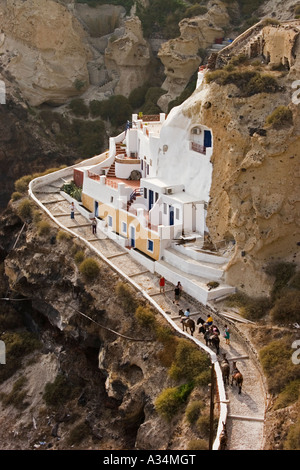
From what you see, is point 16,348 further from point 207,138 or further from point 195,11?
point 195,11

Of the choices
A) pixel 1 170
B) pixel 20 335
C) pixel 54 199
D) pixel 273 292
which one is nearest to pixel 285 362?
pixel 273 292

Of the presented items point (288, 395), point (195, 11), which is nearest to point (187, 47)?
point (195, 11)

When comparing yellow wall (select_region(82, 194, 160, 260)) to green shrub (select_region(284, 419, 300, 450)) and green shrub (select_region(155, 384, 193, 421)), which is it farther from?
green shrub (select_region(284, 419, 300, 450))

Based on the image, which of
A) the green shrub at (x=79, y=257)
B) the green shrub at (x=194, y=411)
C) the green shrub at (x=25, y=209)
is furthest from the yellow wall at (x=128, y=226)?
the green shrub at (x=194, y=411)

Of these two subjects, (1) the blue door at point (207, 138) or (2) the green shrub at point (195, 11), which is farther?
(2) the green shrub at point (195, 11)

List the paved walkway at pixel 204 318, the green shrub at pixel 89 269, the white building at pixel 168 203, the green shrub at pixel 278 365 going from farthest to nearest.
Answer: the green shrub at pixel 89 269, the white building at pixel 168 203, the green shrub at pixel 278 365, the paved walkway at pixel 204 318

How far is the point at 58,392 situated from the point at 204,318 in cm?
780

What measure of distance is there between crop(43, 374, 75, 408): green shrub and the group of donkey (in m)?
7.30

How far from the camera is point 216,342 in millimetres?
20453

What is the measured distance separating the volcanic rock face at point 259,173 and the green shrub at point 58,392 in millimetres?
8758

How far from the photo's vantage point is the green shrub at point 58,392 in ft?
84.5

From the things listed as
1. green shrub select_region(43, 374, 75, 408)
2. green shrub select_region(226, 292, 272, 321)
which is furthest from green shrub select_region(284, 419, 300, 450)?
green shrub select_region(43, 374, 75, 408)

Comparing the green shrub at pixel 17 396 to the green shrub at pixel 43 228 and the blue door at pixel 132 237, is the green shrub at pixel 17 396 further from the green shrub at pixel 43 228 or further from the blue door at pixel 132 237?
the blue door at pixel 132 237

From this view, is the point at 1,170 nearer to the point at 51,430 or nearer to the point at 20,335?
the point at 20,335
